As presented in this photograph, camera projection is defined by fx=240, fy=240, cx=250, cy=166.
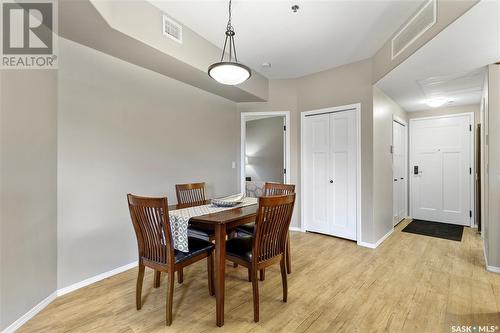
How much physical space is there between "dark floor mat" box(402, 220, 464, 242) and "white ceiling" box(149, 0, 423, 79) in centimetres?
301

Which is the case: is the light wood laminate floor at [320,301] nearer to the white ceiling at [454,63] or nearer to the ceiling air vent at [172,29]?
the white ceiling at [454,63]

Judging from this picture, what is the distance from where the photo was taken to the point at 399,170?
4516 millimetres

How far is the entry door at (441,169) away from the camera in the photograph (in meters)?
4.35

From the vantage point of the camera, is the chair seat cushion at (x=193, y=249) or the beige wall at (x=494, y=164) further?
the beige wall at (x=494, y=164)

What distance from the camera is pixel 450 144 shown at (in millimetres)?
4473

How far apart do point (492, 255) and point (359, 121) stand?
2.08 m

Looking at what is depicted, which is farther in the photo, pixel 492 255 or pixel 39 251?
pixel 492 255

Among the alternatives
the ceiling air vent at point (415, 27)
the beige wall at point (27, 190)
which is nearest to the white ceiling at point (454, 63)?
the ceiling air vent at point (415, 27)

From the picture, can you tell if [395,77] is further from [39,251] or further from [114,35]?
[39,251]

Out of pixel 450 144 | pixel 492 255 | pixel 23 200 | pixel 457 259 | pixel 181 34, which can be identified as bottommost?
pixel 457 259

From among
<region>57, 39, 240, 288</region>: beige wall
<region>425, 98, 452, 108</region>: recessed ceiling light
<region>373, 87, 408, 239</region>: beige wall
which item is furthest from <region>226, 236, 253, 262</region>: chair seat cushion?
<region>425, 98, 452, 108</region>: recessed ceiling light

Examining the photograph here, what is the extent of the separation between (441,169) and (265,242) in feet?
14.8

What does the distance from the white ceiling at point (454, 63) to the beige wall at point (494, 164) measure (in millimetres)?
247

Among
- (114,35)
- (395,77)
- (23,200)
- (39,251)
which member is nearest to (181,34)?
(114,35)
